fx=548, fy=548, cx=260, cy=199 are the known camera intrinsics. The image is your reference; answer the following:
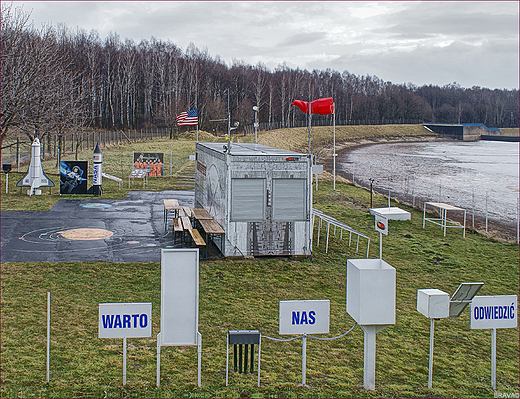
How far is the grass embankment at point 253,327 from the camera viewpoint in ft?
24.6

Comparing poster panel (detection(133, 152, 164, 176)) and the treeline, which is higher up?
the treeline

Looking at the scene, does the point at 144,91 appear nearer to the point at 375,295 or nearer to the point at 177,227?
the point at 177,227

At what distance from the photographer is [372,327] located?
747 cm

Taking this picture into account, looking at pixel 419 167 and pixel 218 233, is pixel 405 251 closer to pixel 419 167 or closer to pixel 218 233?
pixel 218 233

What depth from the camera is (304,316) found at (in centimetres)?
759

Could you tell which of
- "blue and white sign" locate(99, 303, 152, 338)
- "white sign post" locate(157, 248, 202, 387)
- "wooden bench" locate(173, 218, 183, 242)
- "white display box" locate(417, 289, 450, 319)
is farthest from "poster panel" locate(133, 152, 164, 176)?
"white display box" locate(417, 289, 450, 319)

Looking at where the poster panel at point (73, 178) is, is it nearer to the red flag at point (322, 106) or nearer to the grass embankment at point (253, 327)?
the red flag at point (322, 106)

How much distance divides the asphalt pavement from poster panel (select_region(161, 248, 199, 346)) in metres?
7.65

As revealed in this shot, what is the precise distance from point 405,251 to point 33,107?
23628 mm

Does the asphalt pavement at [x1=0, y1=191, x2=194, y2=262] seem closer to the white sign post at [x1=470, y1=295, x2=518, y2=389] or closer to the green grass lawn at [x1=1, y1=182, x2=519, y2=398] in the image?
the green grass lawn at [x1=1, y1=182, x2=519, y2=398]

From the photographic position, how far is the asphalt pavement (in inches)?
590

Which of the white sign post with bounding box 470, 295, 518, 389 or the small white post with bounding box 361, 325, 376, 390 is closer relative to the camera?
the small white post with bounding box 361, 325, 376, 390

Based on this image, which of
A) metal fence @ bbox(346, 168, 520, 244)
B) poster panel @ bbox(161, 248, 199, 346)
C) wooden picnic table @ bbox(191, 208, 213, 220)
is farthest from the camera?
metal fence @ bbox(346, 168, 520, 244)

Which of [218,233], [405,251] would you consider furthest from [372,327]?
[405,251]
